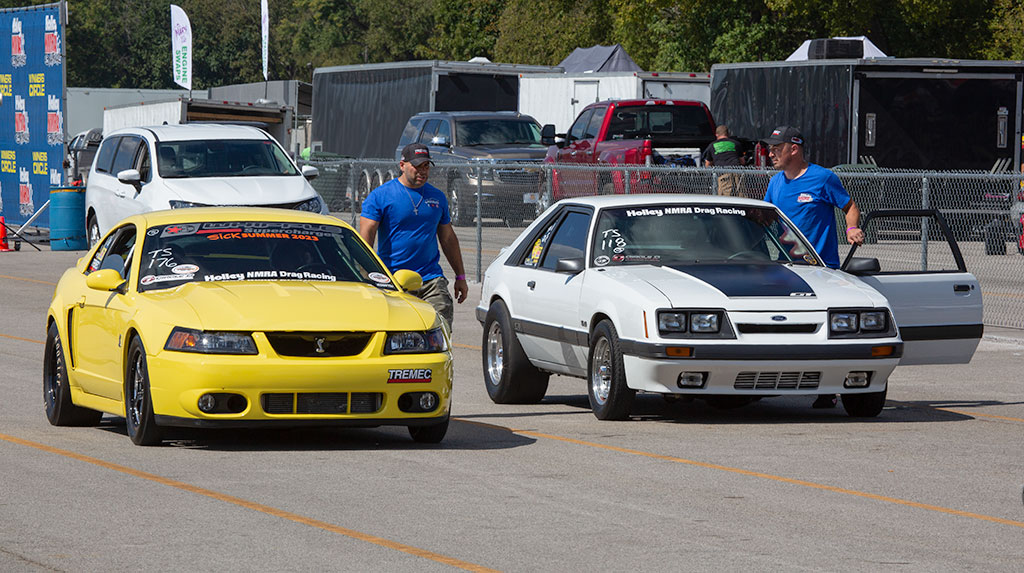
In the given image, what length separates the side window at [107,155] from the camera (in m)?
22.8

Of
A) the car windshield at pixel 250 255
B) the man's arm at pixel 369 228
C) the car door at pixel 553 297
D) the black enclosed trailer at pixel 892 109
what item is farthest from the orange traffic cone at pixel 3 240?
the car windshield at pixel 250 255

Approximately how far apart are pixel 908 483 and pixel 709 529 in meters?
1.69

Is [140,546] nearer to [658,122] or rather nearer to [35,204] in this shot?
[658,122]

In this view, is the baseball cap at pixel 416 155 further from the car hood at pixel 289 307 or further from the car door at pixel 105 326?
the car hood at pixel 289 307

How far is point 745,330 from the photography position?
33.6 feet

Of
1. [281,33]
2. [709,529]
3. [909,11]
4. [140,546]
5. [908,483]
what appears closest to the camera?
[140,546]

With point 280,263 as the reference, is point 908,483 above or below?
below

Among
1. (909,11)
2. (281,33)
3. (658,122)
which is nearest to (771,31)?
(909,11)

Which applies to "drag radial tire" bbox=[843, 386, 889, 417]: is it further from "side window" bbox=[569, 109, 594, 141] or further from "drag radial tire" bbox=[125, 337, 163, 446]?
"side window" bbox=[569, 109, 594, 141]

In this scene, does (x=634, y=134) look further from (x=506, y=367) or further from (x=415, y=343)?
(x=415, y=343)

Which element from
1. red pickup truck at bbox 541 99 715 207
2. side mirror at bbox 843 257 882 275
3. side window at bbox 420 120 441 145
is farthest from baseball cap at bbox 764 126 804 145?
side window at bbox 420 120 441 145

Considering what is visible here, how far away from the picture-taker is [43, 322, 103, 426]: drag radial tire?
33.8ft

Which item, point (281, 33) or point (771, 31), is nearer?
point (771, 31)

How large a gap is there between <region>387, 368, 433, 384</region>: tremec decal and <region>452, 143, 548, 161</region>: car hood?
68.3 feet
